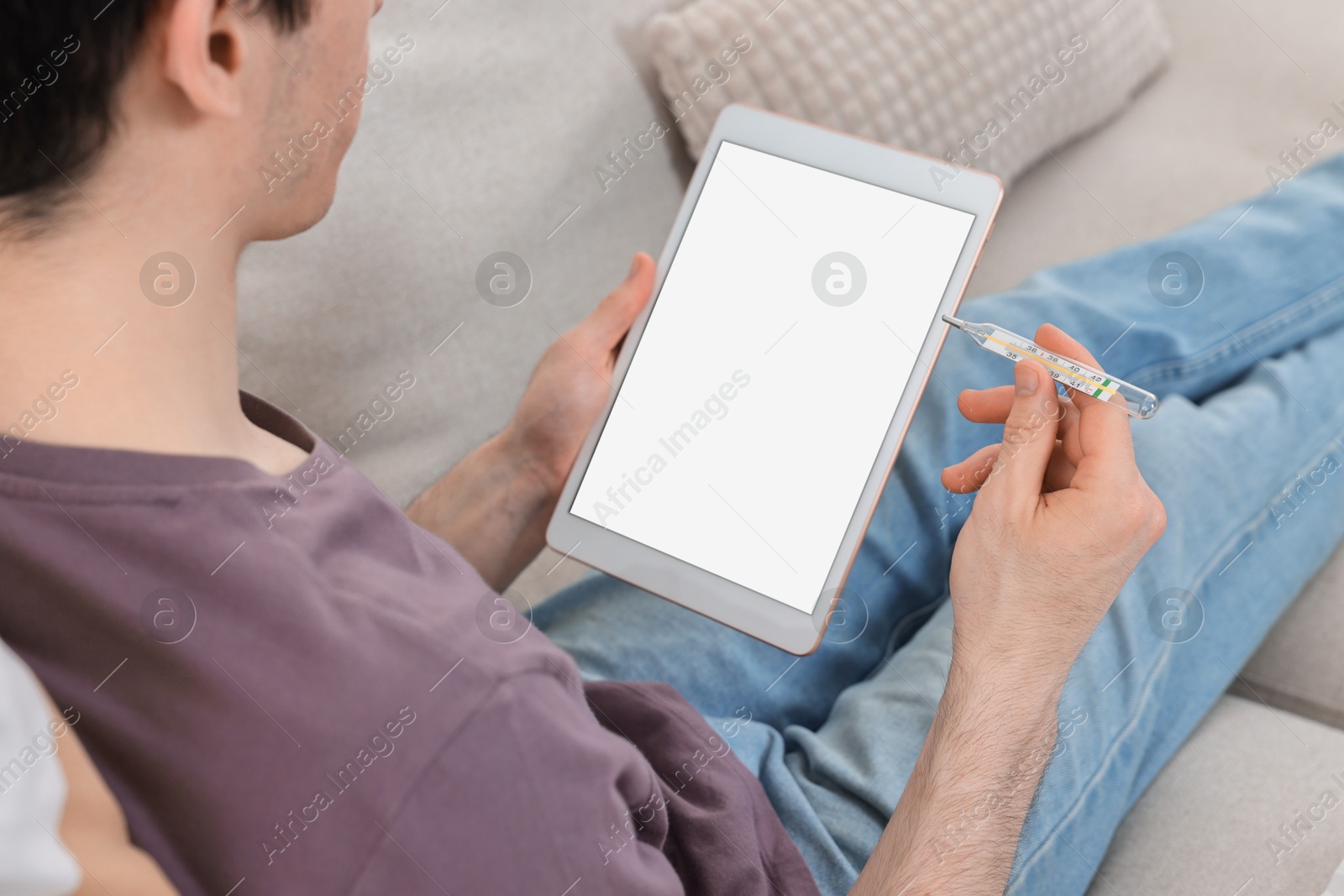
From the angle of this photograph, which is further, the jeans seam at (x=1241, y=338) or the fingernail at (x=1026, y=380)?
the jeans seam at (x=1241, y=338)

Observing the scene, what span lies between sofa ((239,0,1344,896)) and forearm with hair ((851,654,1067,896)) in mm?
191

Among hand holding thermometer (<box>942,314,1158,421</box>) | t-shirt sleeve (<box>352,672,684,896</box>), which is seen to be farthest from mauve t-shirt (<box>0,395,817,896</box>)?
hand holding thermometer (<box>942,314,1158,421</box>)

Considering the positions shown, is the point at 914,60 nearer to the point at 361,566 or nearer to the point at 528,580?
the point at 528,580

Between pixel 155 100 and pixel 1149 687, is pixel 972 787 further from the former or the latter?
pixel 155 100

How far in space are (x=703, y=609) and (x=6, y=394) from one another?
1.69 ft

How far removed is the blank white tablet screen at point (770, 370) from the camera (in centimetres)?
A: 76

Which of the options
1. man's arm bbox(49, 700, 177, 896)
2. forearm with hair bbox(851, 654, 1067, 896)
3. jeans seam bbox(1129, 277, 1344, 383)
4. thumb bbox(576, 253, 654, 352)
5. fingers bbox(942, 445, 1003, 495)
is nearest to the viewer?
man's arm bbox(49, 700, 177, 896)

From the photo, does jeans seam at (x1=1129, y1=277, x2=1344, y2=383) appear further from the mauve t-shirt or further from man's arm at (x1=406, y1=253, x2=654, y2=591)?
the mauve t-shirt

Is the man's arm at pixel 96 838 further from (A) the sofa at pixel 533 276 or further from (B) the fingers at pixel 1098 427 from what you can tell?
(B) the fingers at pixel 1098 427

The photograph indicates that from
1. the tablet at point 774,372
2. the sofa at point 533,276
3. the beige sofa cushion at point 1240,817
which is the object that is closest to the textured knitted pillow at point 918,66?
the sofa at point 533,276

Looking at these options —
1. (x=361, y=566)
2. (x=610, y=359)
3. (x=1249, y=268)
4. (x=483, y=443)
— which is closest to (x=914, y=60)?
(x=1249, y=268)

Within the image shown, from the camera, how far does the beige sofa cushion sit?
0.66m

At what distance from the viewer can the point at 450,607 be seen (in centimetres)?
54

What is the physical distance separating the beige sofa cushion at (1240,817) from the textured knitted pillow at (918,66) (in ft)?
2.30
